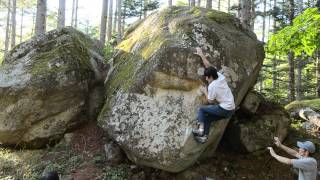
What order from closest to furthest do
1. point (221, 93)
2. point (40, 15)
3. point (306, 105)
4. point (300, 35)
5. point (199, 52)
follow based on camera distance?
point (221, 93) < point (199, 52) < point (300, 35) < point (306, 105) < point (40, 15)

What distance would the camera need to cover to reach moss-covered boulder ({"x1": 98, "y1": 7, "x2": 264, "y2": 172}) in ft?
25.9

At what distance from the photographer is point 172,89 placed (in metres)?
8.24

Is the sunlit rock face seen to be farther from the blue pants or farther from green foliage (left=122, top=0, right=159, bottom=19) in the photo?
green foliage (left=122, top=0, right=159, bottom=19)

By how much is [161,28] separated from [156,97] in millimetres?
2020

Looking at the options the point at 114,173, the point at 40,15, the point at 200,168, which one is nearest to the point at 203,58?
the point at 200,168

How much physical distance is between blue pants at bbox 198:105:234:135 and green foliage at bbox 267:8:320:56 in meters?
3.29

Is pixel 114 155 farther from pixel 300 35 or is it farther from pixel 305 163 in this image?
pixel 300 35

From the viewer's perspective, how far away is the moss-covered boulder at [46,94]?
32.2 feet

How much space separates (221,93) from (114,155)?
11.7 feet

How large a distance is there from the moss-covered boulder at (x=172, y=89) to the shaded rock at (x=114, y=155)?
72 centimetres

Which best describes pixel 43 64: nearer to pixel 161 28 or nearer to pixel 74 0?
pixel 161 28

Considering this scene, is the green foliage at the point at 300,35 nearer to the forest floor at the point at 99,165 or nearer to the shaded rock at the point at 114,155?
the forest floor at the point at 99,165

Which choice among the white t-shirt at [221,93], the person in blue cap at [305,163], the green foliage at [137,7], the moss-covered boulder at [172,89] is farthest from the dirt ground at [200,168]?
the green foliage at [137,7]

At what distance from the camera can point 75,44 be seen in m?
10.9
